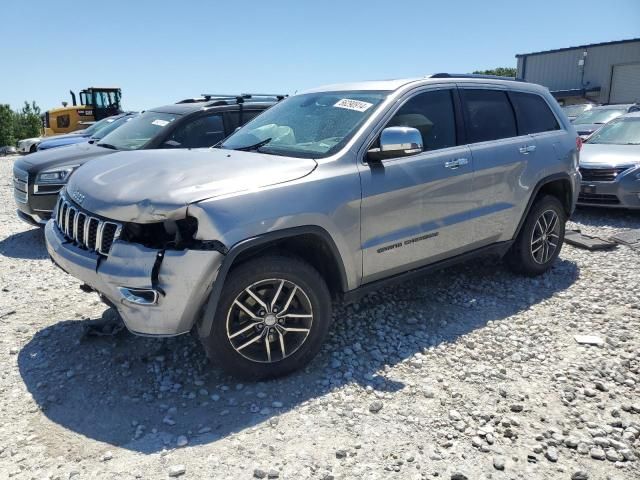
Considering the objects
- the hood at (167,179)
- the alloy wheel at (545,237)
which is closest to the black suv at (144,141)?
the hood at (167,179)

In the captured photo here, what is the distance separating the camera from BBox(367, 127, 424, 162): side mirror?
344 cm

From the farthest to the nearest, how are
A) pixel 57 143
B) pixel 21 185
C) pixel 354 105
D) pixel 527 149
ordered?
pixel 57 143
pixel 21 185
pixel 527 149
pixel 354 105

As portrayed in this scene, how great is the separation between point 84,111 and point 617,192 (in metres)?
22.4

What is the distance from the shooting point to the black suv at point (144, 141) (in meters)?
6.23

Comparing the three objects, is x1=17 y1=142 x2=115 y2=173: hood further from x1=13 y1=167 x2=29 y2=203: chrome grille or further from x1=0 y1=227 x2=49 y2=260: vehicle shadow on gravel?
x1=0 y1=227 x2=49 y2=260: vehicle shadow on gravel

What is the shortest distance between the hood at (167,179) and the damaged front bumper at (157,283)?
219mm

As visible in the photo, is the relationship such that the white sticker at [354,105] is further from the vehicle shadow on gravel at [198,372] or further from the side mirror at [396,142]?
the vehicle shadow on gravel at [198,372]

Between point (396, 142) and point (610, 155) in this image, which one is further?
point (610, 155)

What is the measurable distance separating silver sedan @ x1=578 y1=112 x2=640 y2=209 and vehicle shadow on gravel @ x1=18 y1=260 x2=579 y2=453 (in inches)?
147

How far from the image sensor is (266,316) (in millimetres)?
3178

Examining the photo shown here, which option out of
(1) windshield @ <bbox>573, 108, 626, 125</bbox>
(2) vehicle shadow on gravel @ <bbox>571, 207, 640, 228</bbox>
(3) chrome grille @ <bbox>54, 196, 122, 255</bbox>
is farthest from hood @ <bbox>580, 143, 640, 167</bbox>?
(3) chrome grille @ <bbox>54, 196, 122, 255</bbox>

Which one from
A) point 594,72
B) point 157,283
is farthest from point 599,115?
point 594,72

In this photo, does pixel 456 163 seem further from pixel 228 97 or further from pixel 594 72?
pixel 594 72

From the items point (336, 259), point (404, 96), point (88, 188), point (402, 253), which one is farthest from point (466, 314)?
point (88, 188)
